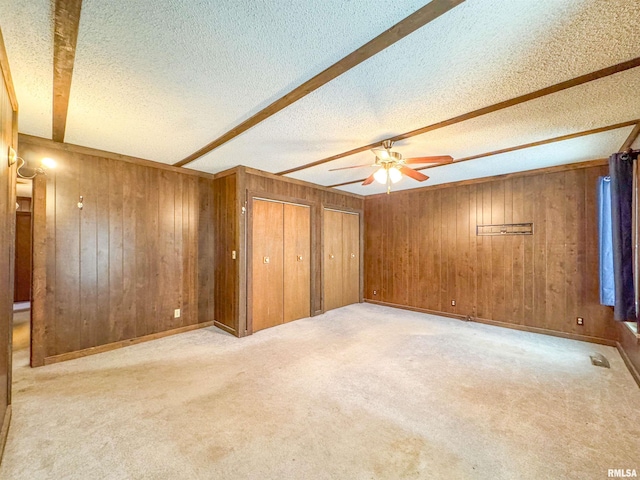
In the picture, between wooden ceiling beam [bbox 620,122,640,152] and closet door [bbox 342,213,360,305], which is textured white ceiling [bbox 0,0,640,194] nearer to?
wooden ceiling beam [bbox 620,122,640,152]

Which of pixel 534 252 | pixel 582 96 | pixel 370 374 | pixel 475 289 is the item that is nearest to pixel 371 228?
pixel 475 289

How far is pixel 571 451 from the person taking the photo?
1704 millimetres

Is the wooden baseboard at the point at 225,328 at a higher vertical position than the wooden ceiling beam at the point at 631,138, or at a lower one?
lower

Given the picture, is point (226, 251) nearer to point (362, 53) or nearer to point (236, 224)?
point (236, 224)

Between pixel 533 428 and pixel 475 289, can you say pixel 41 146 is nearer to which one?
pixel 533 428

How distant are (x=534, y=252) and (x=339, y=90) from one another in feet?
12.7

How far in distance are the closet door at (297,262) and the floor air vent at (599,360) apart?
367 cm

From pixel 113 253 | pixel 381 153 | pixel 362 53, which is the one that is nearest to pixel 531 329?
pixel 381 153

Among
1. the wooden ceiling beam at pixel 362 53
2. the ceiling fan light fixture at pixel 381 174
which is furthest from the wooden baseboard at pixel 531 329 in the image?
the wooden ceiling beam at pixel 362 53

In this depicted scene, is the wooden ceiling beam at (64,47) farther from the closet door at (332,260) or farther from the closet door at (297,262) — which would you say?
the closet door at (332,260)

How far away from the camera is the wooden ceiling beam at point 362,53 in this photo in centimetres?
126

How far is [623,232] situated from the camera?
2756 millimetres

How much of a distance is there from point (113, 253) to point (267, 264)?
6.36 ft

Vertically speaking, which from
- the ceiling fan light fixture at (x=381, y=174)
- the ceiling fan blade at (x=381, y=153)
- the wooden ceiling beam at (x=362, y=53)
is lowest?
the ceiling fan light fixture at (x=381, y=174)
